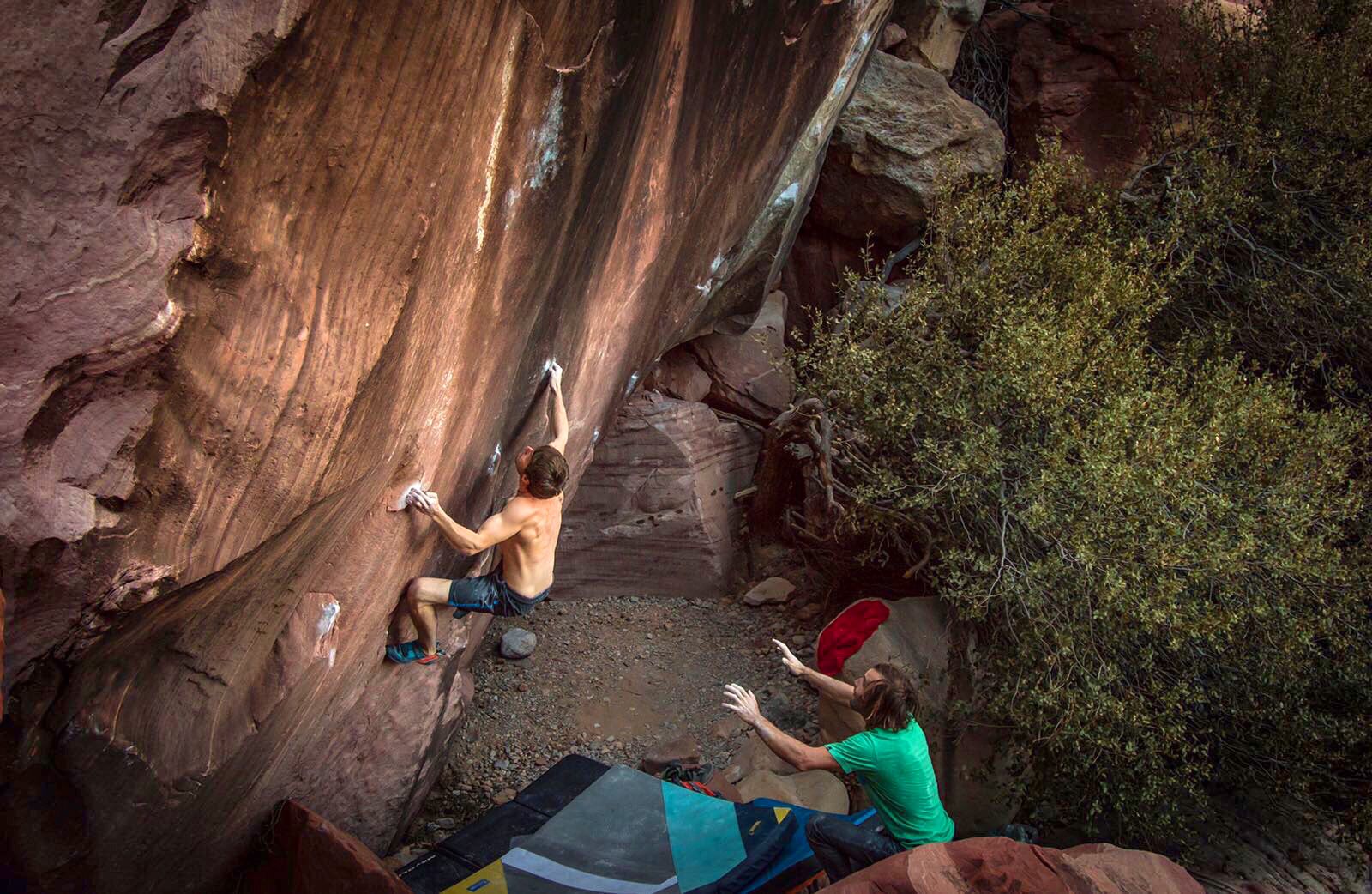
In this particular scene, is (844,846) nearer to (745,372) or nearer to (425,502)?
(425,502)

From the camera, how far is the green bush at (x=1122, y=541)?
738 centimetres

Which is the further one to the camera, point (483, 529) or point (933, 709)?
point (933, 709)

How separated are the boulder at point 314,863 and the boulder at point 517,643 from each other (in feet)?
12.6

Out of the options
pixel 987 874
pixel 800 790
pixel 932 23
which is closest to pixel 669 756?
pixel 800 790

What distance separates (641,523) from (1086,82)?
815 centimetres

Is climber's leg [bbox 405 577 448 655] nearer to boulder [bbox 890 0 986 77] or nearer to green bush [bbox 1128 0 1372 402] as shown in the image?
green bush [bbox 1128 0 1372 402]

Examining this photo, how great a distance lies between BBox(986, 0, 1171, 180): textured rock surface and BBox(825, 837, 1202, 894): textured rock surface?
395 inches

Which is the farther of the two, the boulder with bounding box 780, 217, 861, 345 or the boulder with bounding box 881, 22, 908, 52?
the boulder with bounding box 780, 217, 861, 345

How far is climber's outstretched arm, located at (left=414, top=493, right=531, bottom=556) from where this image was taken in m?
5.57

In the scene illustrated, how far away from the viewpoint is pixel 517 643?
32.4 ft

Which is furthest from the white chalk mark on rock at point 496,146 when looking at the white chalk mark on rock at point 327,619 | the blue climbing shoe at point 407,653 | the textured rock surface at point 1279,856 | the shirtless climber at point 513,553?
the textured rock surface at point 1279,856

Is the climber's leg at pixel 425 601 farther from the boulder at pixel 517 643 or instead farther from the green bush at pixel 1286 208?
the green bush at pixel 1286 208

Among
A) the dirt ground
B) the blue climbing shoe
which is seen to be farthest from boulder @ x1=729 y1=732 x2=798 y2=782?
the blue climbing shoe

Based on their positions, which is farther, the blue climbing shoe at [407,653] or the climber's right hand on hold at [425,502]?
the blue climbing shoe at [407,653]
